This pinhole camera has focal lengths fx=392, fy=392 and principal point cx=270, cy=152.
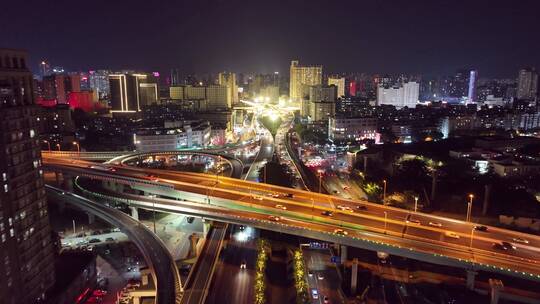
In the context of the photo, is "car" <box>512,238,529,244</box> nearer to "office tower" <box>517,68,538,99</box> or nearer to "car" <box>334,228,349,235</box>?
"car" <box>334,228,349,235</box>

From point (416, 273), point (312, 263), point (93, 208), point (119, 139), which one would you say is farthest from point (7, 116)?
point (119, 139)

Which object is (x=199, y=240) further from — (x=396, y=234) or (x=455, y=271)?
(x=455, y=271)

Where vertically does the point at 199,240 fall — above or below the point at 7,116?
below

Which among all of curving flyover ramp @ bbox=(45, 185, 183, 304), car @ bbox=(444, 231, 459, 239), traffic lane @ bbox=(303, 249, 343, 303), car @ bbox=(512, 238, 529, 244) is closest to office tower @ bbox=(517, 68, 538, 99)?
car @ bbox=(512, 238, 529, 244)

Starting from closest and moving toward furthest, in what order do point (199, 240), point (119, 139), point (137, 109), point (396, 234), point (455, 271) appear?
point (396, 234) → point (455, 271) → point (199, 240) → point (119, 139) → point (137, 109)

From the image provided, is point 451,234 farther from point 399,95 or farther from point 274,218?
point 399,95
